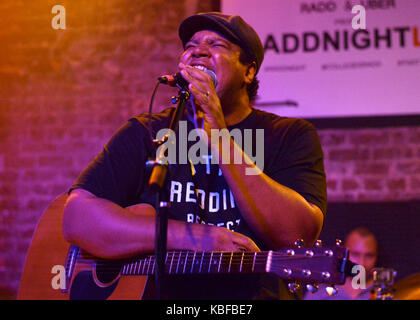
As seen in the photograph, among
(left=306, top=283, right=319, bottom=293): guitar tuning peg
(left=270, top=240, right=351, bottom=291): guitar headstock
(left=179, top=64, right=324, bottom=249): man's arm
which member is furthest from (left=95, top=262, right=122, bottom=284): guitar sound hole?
(left=306, top=283, right=319, bottom=293): guitar tuning peg

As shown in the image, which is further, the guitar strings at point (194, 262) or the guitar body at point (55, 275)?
the guitar body at point (55, 275)

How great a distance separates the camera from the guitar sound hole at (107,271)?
2.42 m

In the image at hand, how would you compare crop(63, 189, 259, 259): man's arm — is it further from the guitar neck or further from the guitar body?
the guitar body

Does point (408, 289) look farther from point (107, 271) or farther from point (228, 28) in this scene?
point (228, 28)

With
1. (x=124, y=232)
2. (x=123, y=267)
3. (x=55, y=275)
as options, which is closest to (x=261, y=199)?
(x=124, y=232)

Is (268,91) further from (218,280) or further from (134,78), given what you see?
(218,280)

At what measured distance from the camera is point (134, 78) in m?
5.08

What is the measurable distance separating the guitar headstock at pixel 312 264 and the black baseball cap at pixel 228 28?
1.14 metres

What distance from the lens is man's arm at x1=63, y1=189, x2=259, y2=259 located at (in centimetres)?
215

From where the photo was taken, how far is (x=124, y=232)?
2.27 meters

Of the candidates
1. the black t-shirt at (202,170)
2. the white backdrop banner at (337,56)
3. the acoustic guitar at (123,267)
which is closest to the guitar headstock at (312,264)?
the acoustic guitar at (123,267)

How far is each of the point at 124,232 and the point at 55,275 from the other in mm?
652

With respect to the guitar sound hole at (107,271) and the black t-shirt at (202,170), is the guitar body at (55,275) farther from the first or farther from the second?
the black t-shirt at (202,170)
